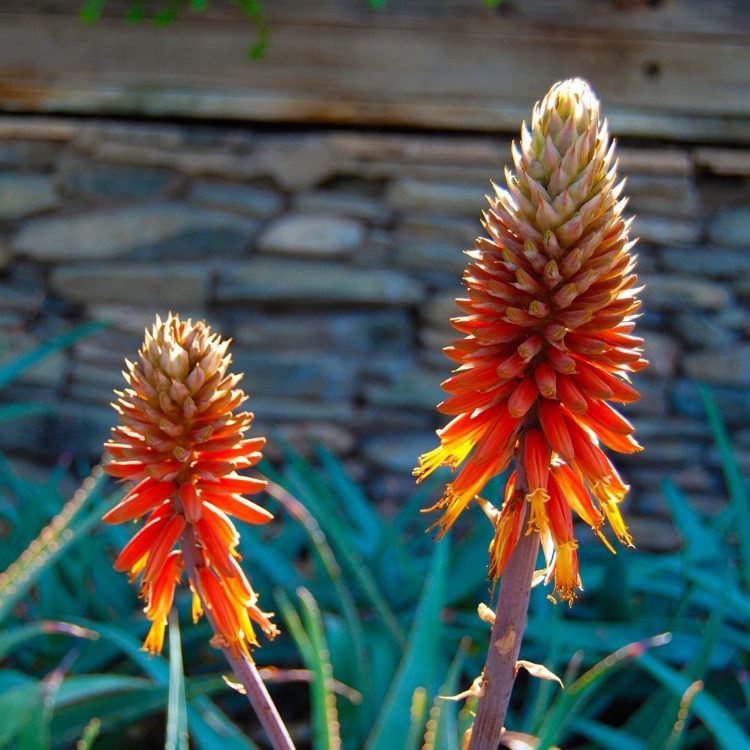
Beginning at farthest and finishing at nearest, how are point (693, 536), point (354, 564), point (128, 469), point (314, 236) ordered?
point (314, 236) → point (693, 536) → point (354, 564) → point (128, 469)

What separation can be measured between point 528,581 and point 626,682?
4.96 ft

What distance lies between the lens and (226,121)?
273 cm

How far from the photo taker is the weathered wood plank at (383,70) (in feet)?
8.52

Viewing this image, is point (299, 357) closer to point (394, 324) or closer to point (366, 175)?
point (394, 324)

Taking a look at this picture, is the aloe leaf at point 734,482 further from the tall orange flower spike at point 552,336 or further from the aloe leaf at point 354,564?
the tall orange flower spike at point 552,336

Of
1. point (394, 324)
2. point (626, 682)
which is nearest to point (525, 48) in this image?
point (394, 324)

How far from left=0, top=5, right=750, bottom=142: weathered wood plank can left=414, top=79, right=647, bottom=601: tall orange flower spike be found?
2.10 m

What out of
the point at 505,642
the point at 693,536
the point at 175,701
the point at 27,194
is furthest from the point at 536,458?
the point at 27,194

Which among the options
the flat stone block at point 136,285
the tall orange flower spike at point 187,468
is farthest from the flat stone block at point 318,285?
the tall orange flower spike at point 187,468

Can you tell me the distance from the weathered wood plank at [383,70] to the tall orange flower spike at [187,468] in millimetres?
2132

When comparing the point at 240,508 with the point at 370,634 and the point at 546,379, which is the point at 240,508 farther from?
the point at 370,634

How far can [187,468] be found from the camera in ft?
2.36

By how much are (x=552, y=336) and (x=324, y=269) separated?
2158 millimetres

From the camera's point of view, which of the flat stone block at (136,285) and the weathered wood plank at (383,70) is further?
the flat stone block at (136,285)
